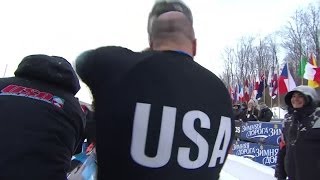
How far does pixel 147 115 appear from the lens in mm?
1612

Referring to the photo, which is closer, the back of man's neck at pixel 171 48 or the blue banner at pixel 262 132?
the back of man's neck at pixel 171 48

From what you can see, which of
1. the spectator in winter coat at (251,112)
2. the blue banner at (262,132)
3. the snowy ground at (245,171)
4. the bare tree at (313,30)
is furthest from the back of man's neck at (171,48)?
the bare tree at (313,30)

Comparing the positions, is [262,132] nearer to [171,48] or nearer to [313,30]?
[171,48]

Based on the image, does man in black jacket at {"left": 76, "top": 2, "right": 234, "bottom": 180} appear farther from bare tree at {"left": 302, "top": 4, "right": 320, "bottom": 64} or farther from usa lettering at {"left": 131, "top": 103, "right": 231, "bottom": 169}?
bare tree at {"left": 302, "top": 4, "right": 320, "bottom": 64}

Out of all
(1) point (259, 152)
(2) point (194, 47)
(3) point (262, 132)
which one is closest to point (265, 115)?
(3) point (262, 132)

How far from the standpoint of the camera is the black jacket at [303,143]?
461cm

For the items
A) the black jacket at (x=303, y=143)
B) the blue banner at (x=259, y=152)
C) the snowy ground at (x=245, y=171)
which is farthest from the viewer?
the blue banner at (x=259, y=152)

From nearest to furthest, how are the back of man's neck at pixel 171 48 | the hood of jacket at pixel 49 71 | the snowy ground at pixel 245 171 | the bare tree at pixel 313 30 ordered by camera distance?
the back of man's neck at pixel 171 48, the hood of jacket at pixel 49 71, the snowy ground at pixel 245 171, the bare tree at pixel 313 30

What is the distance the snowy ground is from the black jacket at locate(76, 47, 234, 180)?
5327 mm

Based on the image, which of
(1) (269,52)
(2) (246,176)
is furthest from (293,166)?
(1) (269,52)

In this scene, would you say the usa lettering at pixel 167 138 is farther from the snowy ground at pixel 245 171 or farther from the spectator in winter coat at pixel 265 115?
the spectator in winter coat at pixel 265 115

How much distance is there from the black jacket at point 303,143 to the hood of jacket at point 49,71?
325cm

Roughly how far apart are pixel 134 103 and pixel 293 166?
3.71 meters

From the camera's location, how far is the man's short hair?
1817 mm
